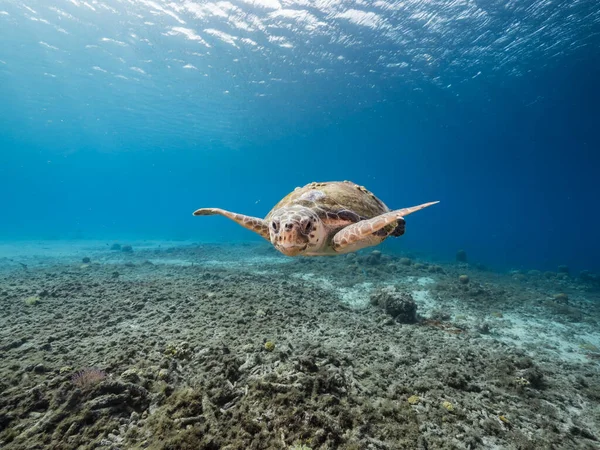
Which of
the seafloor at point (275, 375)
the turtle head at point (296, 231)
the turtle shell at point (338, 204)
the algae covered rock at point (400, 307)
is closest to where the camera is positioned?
the seafloor at point (275, 375)

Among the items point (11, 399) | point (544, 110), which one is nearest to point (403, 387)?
point (11, 399)

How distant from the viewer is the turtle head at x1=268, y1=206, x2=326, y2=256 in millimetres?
3703

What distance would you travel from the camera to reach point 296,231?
3711 millimetres

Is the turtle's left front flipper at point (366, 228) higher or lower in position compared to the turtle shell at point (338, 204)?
lower

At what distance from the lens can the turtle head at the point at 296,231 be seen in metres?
3.70

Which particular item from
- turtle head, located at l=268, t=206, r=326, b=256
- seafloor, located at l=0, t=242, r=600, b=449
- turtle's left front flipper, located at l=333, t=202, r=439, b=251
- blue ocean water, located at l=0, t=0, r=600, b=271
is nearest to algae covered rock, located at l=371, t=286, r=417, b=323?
seafloor, located at l=0, t=242, r=600, b=449

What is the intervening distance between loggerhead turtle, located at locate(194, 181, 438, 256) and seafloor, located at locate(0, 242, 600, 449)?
1878 millimetres

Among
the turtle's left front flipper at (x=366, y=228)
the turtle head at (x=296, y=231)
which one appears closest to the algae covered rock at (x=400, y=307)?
the turtle's left front flipper at (x=366, y=228)

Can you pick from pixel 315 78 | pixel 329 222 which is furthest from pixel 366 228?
pixel 315 78

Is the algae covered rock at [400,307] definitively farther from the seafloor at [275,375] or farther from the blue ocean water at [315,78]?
the blue ocean water at [315,78]

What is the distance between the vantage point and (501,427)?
3156 millimetres

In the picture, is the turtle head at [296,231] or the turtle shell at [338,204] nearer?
the turtle head at [296,231]

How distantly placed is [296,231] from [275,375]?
6.84 ft

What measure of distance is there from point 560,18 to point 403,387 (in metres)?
27.6
